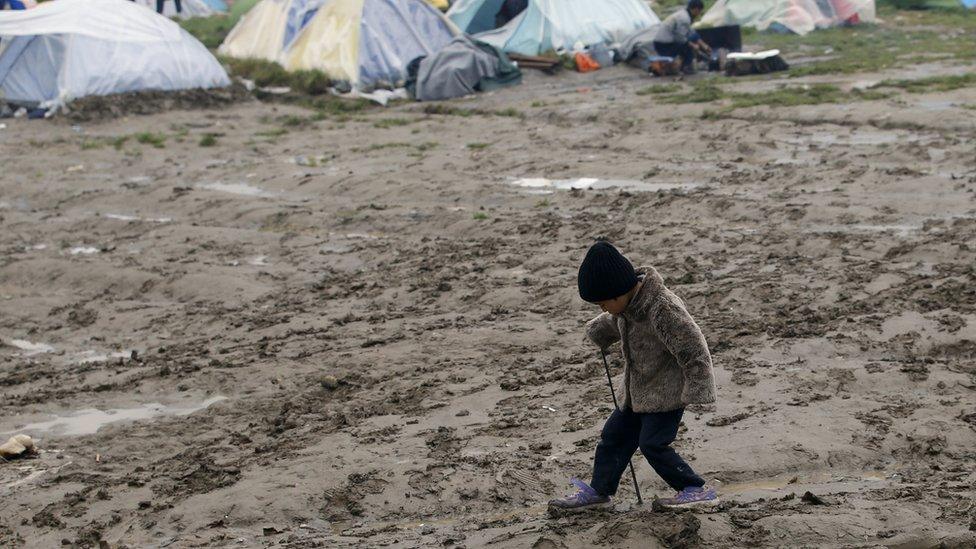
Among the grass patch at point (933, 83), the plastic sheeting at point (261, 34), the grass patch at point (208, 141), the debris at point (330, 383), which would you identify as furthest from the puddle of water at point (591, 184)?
the plastic sheeting at point (261, 34)

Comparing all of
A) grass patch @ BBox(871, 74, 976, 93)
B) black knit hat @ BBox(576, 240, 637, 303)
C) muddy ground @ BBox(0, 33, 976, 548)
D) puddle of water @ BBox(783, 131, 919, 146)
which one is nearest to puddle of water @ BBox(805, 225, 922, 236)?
muddy ground @ BBox(0, 33, 976, 548)

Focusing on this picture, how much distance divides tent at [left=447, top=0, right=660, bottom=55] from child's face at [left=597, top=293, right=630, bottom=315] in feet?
72.1

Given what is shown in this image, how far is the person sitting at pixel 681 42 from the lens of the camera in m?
23.1

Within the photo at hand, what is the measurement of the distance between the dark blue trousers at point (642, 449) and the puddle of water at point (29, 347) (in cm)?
593

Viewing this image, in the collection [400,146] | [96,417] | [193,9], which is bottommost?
[400,146]

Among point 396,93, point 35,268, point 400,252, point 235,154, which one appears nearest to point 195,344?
point 400,252

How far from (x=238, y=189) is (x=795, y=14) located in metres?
17.4

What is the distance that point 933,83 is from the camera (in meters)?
17.5

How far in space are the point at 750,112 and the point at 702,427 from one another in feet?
35.9

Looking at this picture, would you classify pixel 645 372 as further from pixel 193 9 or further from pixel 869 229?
pixel 193 9

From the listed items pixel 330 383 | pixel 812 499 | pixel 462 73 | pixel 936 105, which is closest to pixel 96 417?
pixel 330 383

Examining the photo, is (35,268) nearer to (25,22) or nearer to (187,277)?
(187,277)

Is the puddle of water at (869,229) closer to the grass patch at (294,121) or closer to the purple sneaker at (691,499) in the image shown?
the purple sneaker at (691,499)

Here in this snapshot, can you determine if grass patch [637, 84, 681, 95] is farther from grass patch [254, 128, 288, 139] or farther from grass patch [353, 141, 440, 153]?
grass patch [254, 128, 288, 139]
